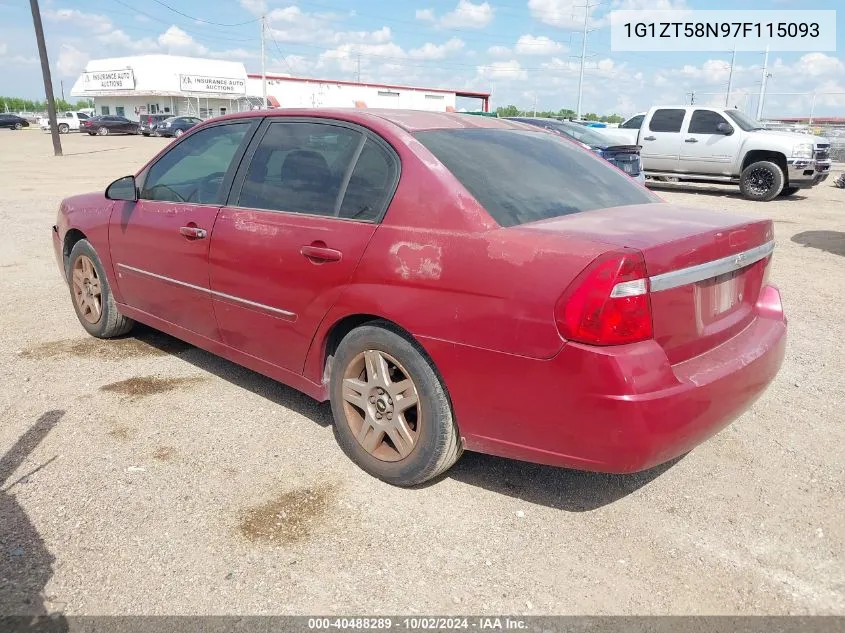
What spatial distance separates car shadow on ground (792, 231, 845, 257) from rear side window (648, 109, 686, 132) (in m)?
5.67

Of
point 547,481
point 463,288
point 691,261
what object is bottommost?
point 547,481

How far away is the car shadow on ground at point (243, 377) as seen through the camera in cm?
391

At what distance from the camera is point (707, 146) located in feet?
48.9

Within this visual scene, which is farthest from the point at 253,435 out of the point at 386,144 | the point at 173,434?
the point at 386,144

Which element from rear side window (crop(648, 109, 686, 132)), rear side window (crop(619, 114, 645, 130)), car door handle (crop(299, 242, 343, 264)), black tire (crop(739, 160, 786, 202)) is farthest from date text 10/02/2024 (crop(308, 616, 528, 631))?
rear side window (crop(619, 114, 645, 130))

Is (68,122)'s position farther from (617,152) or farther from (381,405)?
(381,405)

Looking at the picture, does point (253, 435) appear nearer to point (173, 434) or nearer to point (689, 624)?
point (173, 434)

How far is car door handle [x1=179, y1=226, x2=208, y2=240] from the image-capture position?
378 cm

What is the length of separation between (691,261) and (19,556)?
2.73 m

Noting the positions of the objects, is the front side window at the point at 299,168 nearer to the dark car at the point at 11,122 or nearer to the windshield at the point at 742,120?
the windshield at the point at 742,120

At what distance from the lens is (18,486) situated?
3.04m

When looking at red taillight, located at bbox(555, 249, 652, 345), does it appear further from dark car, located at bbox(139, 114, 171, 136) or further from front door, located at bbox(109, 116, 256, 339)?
dark car, located at bbox(139, 114, 171, 136)

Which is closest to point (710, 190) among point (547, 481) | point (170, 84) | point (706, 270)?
point (547, 481)

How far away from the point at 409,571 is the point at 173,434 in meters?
1.67
